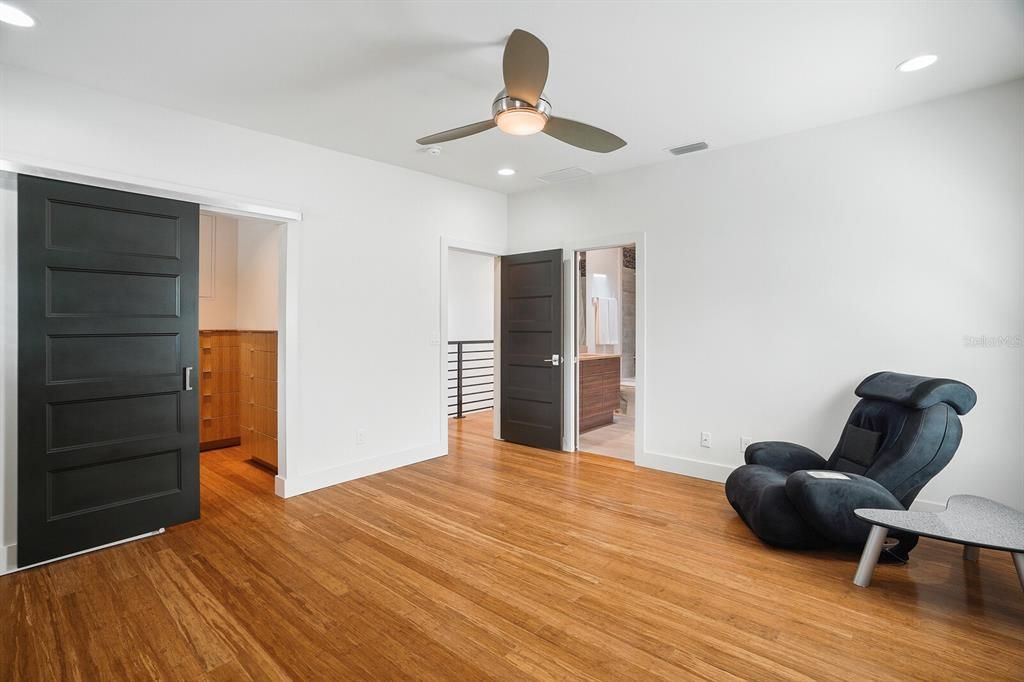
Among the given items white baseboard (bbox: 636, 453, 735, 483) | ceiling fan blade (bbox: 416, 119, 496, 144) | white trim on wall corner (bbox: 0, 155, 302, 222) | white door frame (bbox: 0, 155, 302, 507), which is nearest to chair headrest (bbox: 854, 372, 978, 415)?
white baseboard (bbox: 636, 453, 735, 483)

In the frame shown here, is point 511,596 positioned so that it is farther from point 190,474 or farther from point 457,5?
point 457,5

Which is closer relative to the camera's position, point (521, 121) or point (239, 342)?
point (521, 121)

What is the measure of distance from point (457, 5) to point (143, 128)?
2304 millimetres

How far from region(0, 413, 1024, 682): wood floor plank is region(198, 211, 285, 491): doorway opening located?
133 cm

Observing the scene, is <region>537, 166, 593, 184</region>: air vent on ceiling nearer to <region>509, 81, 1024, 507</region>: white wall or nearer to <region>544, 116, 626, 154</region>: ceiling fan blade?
<region>509, 81, 1024, 507</region>: white wall

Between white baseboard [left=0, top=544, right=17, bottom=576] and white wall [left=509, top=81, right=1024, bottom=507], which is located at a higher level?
white wall [left=509, top=81, right=1024, bottom=507]

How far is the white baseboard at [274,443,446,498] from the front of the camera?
3.86 metres

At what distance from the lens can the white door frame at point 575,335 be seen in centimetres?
464

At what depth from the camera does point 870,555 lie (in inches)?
98.4

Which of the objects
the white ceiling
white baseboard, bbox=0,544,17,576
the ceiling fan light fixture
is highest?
the white ceiling

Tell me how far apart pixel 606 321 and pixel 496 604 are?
6.72 m

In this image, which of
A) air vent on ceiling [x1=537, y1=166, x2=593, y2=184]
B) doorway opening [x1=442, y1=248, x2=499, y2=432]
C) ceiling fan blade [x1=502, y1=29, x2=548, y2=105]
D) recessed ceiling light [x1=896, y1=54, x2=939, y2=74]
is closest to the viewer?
ceiling fan blade [x1=502, y1=29, x2=548, y2=105]

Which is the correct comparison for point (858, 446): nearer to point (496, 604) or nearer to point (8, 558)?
point (496, 604)

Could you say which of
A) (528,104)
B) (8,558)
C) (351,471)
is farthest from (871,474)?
(8,558)
